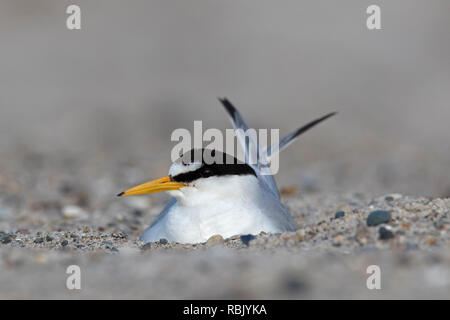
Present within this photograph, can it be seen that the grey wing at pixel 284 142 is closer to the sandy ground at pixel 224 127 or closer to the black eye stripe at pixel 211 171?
the sandy ground at pixel 224 127

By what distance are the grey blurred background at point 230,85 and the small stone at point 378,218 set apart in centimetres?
357

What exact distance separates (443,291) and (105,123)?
9724 millimetres

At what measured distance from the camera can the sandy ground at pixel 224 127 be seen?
3.43m

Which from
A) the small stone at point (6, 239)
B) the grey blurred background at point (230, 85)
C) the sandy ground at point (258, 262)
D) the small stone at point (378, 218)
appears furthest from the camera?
the grey blurred background at point (230, 85)

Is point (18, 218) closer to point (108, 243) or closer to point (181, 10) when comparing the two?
point (108, 243)

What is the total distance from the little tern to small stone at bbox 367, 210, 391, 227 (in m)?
0.73

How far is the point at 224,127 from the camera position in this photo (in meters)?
11.5

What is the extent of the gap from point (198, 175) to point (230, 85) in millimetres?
10891

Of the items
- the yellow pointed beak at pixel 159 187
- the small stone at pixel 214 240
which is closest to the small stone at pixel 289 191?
the yellow pointed beak at pixel 159 187

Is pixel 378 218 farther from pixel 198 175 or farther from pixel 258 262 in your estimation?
pixel 198 175

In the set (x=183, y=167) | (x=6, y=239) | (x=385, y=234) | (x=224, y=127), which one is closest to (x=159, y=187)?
(x=183, y=167)

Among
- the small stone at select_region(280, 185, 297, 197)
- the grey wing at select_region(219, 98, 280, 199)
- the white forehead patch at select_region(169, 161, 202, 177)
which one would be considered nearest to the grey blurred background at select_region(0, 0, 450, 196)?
the small stone at select_region(280, 185, 297, 197)

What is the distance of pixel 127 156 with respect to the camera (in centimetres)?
1012

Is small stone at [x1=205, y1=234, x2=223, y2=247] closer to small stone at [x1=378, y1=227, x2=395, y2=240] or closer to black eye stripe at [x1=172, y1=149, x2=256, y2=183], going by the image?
black eye stripe at [x1=172, y1=149, x2=256, y2=183]
